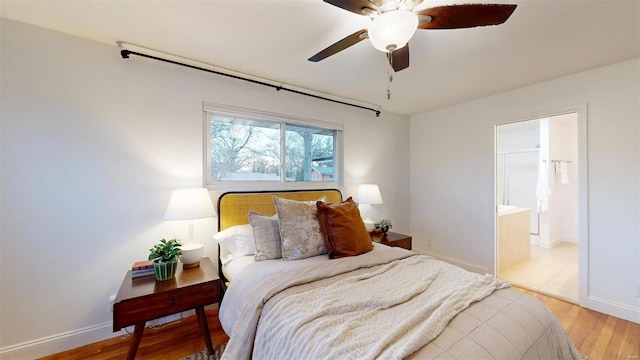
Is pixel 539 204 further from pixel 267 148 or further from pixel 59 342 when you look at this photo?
pixel 59 342

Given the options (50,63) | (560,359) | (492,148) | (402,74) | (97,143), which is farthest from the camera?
(492,148)

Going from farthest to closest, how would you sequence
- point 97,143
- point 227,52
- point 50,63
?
point 227,52 → point 97,143 → point 50,63

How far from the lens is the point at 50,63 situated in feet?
6.15

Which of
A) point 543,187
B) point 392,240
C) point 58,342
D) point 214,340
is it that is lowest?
point 214,340

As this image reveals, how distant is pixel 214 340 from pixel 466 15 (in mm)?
2792

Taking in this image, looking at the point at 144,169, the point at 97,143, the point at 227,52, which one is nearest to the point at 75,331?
the point at 144,169

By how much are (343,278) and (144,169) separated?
1.90m

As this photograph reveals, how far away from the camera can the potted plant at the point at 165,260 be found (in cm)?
178

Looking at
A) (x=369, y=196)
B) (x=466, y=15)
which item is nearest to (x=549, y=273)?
(x=369, y=196)

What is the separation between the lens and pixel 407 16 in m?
1.21

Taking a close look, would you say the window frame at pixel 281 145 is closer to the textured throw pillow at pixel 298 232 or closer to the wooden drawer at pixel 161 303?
the textured throw pillow at pixel 298 232

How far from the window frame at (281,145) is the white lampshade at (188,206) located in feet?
1.37

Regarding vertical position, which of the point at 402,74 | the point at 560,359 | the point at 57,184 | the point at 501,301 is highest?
the point at 402,74

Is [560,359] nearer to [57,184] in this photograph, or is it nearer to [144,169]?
[144,169]
